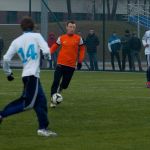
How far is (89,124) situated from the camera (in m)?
13.3

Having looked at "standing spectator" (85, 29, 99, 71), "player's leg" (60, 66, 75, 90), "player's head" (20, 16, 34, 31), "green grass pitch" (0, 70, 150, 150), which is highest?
"player's head" (20, 16, 34, 31)

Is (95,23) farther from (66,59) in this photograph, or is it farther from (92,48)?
(66,59)

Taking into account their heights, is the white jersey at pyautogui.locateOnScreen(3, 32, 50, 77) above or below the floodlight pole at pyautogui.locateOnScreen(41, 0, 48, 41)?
above

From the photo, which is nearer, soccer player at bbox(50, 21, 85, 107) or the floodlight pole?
soccer player at bbox(50, 21, 85, 107)

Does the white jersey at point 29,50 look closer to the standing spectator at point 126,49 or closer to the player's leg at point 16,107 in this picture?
the player's leg at point 16,107

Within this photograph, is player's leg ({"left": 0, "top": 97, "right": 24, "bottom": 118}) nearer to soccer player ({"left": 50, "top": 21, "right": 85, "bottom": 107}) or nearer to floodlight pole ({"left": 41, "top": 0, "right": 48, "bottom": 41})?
soccer player ({"left": 50, "top": 21, "right": 85, "bottom": 107})

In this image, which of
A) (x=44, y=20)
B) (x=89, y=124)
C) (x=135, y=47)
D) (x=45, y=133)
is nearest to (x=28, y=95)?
(x=45, y=133)

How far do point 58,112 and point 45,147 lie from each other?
4.35 m

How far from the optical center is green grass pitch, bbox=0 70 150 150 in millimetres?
11055

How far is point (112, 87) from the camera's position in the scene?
22.6m

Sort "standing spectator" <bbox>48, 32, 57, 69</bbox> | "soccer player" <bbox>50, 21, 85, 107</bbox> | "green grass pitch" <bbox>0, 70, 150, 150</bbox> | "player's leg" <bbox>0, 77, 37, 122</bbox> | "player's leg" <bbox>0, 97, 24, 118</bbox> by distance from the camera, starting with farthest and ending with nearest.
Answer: "standing spectator" <bbox>48, 32, 57, 69</bbox>, "soccer player" <bbox>50, 21, 85, 107</bbox>, "player's leg" <bbox>0, 97, 24, 118</bbox>, "player's leg" <bbox>0, 77, 37, 122</bbox>, "green grass pitch" <bbox>0, 70, 150, 150</bbox>

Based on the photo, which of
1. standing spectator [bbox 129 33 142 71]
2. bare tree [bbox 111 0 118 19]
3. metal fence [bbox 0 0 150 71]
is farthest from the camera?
bare tree [bbox 111 0 118 19]

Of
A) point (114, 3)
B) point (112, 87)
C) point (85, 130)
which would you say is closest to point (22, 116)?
point (85, 130)

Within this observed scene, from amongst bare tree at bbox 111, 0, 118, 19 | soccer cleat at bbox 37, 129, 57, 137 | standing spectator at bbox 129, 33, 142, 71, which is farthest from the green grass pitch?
bare tree at bbox 111, 0, 118, 19
